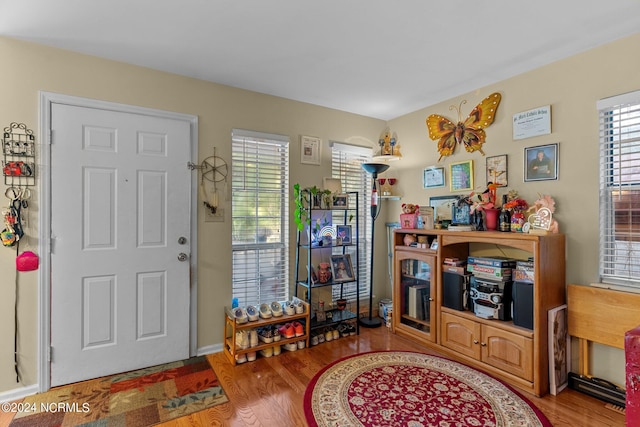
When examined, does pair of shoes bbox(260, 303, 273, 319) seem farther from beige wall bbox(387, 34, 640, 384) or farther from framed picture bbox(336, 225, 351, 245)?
beige wall bbox(387, 34, 640, 384)

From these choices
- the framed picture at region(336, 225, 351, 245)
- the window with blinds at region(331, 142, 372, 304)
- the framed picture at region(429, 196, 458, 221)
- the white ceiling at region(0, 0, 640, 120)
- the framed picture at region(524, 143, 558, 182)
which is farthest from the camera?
the window with blinds at region(331, 142, 372, 304)

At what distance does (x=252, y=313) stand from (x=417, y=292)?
5.39 feet

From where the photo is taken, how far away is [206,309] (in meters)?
2.85

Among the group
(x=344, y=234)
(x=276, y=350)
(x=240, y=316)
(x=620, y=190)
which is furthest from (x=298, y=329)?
(x=620, y=190)

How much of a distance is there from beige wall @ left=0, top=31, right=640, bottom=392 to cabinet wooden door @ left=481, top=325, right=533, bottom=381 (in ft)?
1.72

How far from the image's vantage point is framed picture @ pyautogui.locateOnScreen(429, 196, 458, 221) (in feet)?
10.4

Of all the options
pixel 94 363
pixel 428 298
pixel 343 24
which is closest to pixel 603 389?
pixel 428 298

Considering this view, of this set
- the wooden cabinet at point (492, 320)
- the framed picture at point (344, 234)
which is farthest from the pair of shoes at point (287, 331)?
the wooden cabinet at point (492, 320)

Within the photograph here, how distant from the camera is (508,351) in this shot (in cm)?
237

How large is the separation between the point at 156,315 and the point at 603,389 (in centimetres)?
338

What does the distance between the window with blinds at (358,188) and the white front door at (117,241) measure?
5.47 ft

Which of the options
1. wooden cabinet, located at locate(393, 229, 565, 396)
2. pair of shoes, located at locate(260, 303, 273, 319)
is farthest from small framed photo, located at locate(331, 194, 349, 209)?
pair of shoes, located at locate(260, 303, 273, 319)

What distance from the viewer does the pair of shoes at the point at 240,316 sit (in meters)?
2.68

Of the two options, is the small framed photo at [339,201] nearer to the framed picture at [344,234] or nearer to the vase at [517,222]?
the framed picture at [344,234]
